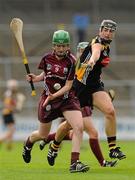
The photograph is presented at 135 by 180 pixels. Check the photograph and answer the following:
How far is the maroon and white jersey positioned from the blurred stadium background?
46.4ft

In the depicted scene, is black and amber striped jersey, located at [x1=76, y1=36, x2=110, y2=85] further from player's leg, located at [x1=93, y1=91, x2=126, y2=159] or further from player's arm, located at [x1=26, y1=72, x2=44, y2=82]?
player's arm, located at [x1=26, y1=72, x2=44, y2=82]

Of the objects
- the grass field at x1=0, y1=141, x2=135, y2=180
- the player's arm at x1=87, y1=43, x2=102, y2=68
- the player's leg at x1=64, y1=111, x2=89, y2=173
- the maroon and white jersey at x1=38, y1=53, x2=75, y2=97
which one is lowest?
the grass field at x1=0, y1=141, x2=135, y2=180

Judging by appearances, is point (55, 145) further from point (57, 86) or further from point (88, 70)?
point (88, 70)

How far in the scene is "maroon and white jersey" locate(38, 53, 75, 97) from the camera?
12.4 m

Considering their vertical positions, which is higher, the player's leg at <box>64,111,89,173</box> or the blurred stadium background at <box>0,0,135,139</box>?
the player's leg at <box>64,111,89,173</box>

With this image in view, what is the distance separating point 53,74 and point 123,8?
21.8 m

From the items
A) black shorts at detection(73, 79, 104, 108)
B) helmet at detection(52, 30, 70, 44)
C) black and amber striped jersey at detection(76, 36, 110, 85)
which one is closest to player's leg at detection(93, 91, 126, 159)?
black shorts at detection(73, 79, 104, 108)

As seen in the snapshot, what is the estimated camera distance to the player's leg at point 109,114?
42.0 feet

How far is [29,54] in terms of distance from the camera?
31141 mm

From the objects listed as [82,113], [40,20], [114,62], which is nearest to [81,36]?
[114,62]

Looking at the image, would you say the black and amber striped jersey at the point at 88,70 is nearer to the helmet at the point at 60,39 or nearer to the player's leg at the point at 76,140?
the helmet at the point at 60,39

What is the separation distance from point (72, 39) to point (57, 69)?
17456 mm

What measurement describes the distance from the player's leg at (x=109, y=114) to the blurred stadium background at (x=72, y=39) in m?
13.7

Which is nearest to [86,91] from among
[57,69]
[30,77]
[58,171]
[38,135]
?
[57,69]
